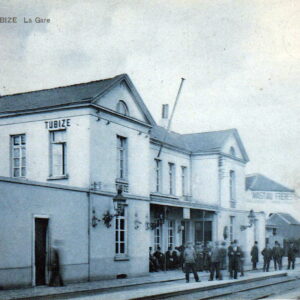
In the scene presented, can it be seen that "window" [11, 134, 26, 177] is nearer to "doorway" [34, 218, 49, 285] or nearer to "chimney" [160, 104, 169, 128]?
"doorway" [34, 218, 49, 285]

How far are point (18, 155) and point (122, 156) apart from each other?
3.89 meters

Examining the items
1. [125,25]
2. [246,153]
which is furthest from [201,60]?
[246,153]

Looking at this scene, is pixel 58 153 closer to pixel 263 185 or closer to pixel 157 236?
Result: pixel 157 236

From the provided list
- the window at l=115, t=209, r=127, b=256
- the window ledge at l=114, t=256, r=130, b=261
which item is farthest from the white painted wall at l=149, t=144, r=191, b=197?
the window ledge at l=114, t=256, r=130, b=261

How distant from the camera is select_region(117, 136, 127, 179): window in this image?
2269 cm

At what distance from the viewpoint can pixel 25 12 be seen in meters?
14.4

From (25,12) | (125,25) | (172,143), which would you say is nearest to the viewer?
(25,12)

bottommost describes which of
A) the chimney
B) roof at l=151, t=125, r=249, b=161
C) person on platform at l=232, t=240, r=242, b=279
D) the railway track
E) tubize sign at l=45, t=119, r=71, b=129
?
the railway track

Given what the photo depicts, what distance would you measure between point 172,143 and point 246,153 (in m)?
7.13

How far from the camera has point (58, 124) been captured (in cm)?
2084

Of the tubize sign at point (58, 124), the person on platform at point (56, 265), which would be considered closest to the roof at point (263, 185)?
the tubize sign at point (58, 124)

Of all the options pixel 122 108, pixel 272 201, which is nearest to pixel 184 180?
pixel 122 108

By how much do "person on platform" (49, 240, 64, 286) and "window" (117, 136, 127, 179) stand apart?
568cm

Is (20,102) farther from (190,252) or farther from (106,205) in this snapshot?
(190,252)
